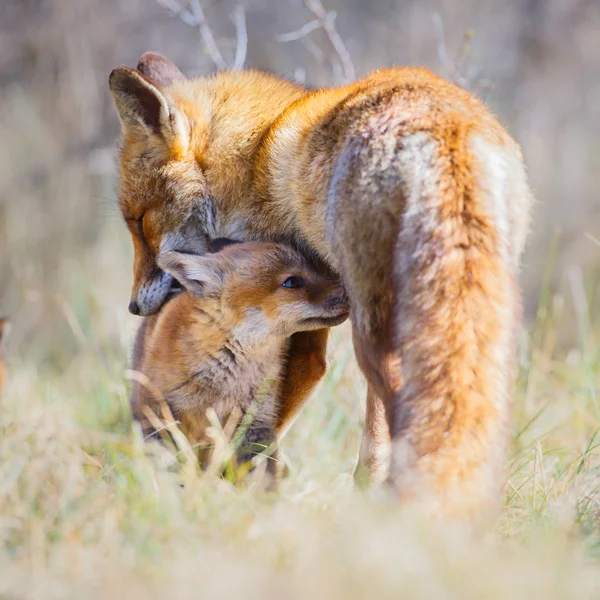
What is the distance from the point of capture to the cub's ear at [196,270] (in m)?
4.60

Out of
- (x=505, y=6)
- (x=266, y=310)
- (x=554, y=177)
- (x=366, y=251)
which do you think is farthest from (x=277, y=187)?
(x=505, y=6)

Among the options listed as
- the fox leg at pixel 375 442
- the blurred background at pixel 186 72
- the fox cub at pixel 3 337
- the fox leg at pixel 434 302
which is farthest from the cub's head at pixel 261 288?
the blurred background at pixel 186 72

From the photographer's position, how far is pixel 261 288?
4.69 m

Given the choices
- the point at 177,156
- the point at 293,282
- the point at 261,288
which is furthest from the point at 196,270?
the point at 177,156

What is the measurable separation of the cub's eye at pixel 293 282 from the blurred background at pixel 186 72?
2888mm

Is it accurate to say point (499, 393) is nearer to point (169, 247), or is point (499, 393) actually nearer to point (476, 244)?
point (476, 244)

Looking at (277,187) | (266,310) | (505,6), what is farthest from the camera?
(505,6)

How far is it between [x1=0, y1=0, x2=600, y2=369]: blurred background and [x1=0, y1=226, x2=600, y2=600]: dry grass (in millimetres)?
3430

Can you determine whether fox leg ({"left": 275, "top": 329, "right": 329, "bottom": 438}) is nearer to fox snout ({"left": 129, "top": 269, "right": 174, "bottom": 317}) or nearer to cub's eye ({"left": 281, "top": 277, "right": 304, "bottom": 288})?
cub's eye ({"left": 281, "top": 277, "right": 304, "bottom": 288})

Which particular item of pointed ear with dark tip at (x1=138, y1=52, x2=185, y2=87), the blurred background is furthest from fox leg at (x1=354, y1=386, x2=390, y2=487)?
the blurred background

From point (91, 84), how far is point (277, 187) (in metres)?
6.05

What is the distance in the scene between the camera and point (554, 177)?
10.5 metres

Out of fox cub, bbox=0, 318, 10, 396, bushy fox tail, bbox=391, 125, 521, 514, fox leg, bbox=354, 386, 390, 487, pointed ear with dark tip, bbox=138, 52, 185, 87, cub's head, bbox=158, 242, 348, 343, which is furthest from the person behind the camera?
fox cub, bbox=0, 318, 10, 396

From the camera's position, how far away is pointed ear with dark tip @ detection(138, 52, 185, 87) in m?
5.54
